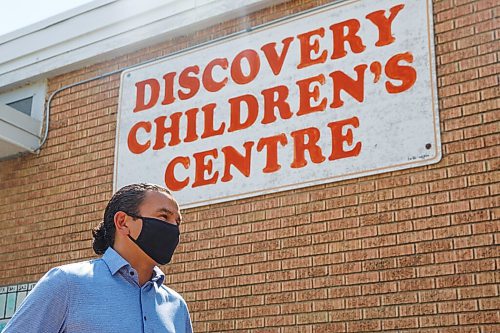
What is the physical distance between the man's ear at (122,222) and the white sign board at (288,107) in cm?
386

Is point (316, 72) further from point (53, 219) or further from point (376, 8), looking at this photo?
point (53, 219)

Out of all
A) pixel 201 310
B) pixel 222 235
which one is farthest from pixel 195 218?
pixel 201 310

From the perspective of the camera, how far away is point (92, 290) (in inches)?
117

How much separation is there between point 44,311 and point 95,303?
0.62 feet

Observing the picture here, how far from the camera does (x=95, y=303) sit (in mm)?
2934

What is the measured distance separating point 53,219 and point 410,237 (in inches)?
172

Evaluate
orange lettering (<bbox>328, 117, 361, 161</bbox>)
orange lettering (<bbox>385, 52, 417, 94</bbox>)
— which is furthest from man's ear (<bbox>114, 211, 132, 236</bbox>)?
orange lettering (<bbox>385, 52, 417, 94</bbox>)

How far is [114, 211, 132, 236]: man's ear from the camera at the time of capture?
3.28m

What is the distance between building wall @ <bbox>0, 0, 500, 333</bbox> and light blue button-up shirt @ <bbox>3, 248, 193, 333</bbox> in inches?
138

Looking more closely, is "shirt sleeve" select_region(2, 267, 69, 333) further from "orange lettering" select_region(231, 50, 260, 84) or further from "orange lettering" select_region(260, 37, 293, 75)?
"orange lettering" select_region(231, 50, 260, 84)

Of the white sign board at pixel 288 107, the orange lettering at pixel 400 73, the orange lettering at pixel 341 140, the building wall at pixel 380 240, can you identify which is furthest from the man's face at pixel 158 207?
the orange lettering at pixel 400 73

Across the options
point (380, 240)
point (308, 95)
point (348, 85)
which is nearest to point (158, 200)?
point (380, 240)

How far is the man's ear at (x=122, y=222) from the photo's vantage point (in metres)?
3.28

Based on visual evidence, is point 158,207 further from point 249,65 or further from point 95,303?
point 249,65
